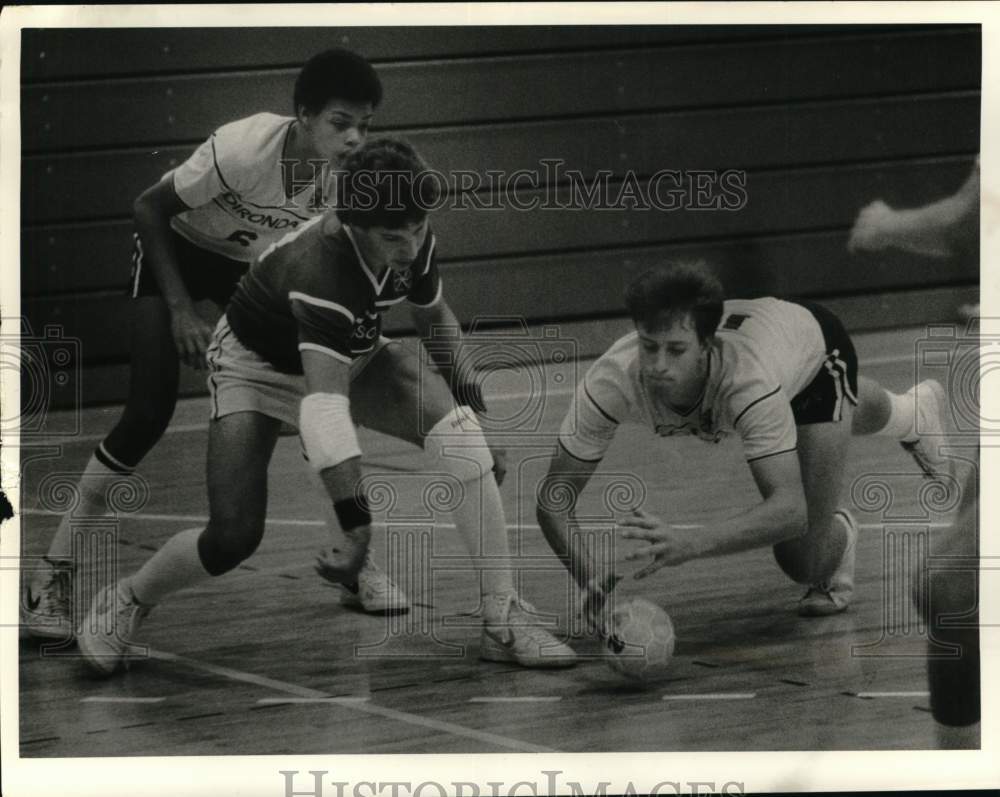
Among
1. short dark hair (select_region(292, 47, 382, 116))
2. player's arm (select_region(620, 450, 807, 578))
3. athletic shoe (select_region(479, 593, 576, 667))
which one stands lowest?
athletic shoe (select_region(479, 593, 576, 667))

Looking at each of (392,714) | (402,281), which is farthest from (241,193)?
(392,714)

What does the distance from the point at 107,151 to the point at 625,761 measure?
272 cm

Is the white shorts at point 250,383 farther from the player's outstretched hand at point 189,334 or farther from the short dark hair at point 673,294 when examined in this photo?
the short dark hair at point 673,294

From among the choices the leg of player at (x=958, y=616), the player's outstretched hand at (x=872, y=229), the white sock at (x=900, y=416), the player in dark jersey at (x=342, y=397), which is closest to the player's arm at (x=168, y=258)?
the player in dark jersey at (x=342, y=397)

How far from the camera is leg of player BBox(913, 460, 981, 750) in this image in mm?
5605

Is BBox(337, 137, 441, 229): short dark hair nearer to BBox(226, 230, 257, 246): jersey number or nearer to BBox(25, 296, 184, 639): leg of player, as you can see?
BBox(226, 230, 257, 246): jersey number

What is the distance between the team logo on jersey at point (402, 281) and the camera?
549cm

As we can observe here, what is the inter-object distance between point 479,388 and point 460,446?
0.21 metres

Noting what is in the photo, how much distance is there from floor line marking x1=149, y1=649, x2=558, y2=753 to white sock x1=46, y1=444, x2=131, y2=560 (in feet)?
2.07

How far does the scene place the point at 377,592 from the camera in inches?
217

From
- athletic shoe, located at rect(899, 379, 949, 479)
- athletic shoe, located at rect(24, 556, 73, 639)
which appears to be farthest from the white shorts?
athletic shoe, located at rect(899, 379, 949, 479)

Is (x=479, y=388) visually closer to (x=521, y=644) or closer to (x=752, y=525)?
(x=521, y=644)

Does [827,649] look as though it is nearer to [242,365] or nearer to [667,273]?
[667,273]

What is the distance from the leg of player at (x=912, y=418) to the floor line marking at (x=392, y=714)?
1.60 m
